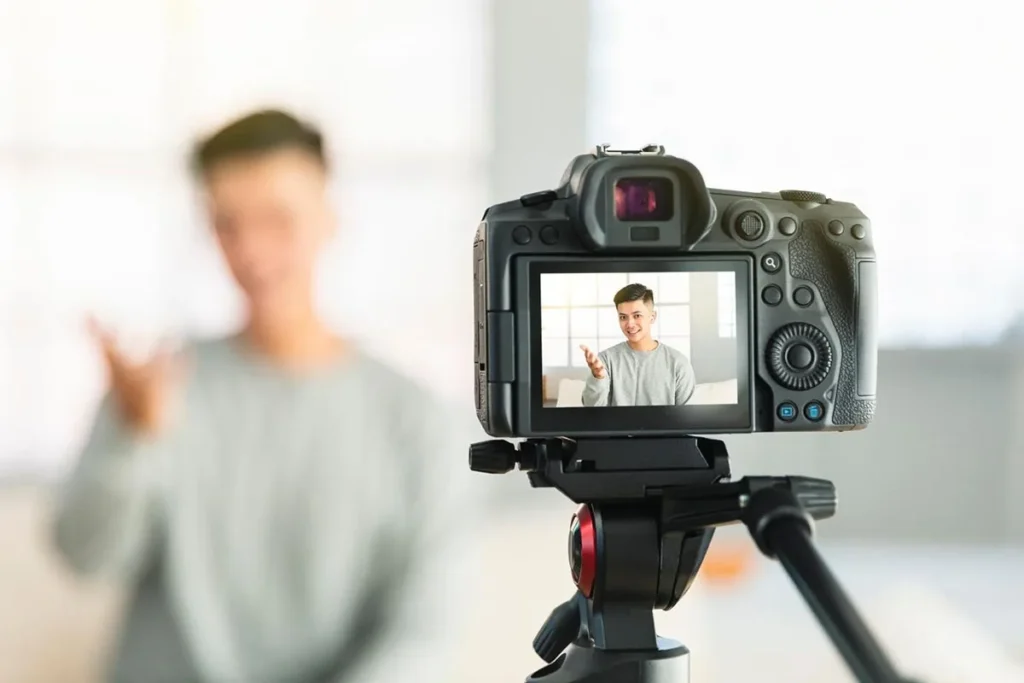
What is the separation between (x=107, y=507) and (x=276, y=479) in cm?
29

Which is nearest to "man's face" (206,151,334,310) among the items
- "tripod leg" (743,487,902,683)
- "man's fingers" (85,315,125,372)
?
"man's fingers" (85,315,125,372)

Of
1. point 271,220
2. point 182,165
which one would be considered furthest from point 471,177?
point 182,165

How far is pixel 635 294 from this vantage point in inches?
24.8

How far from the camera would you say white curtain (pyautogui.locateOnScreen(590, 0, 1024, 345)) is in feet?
6.08

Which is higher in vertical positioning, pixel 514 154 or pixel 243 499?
pixel 514 154

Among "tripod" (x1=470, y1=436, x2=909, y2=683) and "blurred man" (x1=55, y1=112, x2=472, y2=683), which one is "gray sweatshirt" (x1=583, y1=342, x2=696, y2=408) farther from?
"blurred man" (x1=55, y1=112, x2=472, y2=683)

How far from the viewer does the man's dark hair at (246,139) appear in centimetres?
180

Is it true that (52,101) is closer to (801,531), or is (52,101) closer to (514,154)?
(514,154)

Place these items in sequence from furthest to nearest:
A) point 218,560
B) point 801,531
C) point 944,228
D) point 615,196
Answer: point 944,228, point 218,560, point 615,196, point 801,531

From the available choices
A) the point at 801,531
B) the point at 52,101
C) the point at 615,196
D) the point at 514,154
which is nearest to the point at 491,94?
the point at 514,154

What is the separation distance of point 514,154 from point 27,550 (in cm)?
107

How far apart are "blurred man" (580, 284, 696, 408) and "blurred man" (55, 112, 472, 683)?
1.20m

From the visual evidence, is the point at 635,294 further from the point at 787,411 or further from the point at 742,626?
the point at 742,626

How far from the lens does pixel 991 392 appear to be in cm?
200
